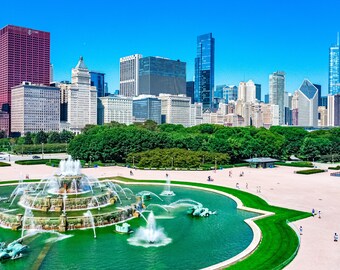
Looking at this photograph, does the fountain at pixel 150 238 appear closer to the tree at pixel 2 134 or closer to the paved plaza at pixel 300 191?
the paved plaza at pixel 300 191

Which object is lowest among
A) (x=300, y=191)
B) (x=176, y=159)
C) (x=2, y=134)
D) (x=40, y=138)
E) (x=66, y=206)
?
(x=300, y=191)

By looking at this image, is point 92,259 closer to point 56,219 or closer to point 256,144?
point 56,219

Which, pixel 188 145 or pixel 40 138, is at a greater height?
pixel 40 138

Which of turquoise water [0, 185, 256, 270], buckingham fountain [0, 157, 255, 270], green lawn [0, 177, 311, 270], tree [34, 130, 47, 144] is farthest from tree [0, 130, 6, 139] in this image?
green lawn [0, 177, 311, 270]

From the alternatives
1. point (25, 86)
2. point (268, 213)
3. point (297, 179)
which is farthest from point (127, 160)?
point (25, 86)

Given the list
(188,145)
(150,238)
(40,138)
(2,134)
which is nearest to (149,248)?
(150,238)

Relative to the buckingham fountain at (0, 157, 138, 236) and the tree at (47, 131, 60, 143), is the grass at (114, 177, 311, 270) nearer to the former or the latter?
the buckingham fountain at (0, 157, 138, 236)

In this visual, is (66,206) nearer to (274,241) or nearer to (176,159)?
(274,241)
